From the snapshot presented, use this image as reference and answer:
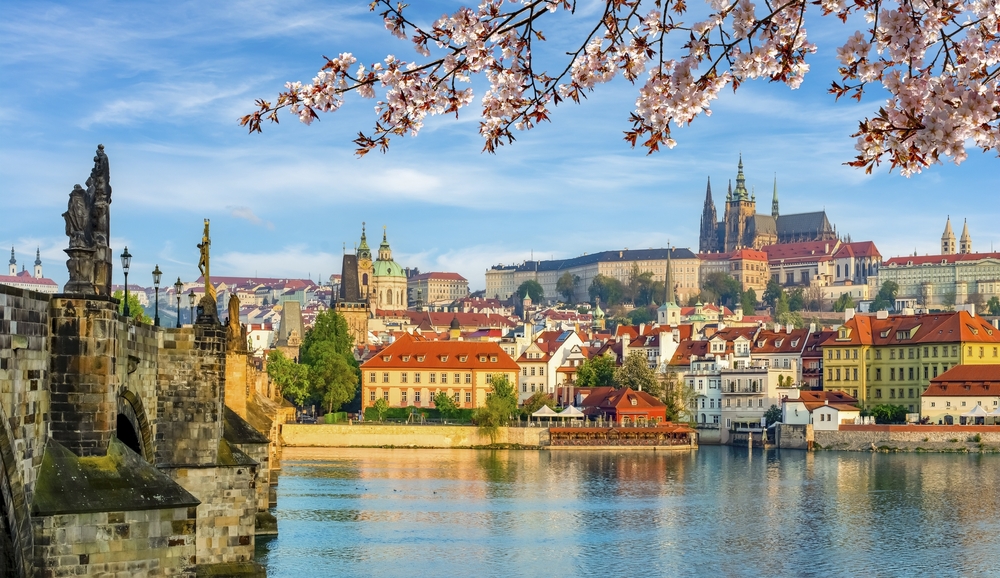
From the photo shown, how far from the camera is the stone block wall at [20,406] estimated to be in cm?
1452

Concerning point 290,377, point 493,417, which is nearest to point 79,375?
point 493,417

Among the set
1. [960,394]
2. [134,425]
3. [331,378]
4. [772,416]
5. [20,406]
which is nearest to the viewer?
[20,406]

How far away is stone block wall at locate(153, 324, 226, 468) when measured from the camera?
Result: 2392 centimetres

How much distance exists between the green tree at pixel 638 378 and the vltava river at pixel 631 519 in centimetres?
2592

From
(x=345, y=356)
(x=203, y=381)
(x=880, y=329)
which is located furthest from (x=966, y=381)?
(x=203, y=381)

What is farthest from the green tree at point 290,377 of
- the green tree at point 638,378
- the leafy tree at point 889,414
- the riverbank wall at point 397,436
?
the leafy tree at point 889,414

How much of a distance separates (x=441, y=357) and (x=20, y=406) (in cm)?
9536

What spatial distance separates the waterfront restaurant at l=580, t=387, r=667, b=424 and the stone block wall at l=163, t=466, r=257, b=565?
73017mm

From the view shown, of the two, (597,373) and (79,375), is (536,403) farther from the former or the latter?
(79,375)

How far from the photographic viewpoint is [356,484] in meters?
59.8

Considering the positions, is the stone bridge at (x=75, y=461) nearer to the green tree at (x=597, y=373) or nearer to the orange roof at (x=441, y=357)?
the orange roof at (x=441, y=357)

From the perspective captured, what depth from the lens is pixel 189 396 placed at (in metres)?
24.2

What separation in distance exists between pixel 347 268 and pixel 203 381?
492ft

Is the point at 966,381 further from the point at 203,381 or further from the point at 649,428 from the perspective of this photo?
the point at 203,381
